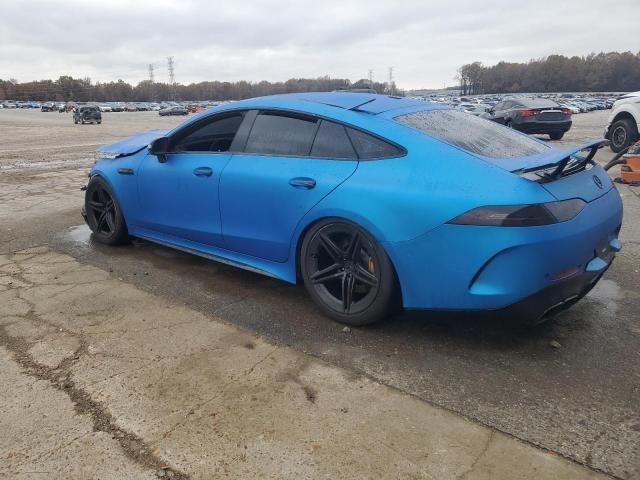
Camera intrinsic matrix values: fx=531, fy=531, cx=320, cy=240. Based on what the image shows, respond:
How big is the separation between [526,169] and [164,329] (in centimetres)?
234

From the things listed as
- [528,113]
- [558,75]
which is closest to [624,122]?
[528,113]

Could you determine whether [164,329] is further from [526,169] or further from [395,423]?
[526,169]

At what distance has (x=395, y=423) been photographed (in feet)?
7.73

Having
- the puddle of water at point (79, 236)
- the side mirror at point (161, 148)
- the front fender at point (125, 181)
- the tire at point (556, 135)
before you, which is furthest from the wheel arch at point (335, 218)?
the tire at point (556, 135)

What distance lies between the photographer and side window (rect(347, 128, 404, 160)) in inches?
122

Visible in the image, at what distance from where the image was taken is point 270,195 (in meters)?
3.51

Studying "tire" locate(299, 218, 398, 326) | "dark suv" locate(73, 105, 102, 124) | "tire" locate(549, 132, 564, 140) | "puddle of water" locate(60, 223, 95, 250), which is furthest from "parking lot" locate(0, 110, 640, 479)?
"dark suv" locate(73, 105, 102, 124)

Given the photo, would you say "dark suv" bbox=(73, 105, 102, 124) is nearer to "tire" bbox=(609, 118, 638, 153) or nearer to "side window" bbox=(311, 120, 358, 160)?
"tire" bbox=(609, 118, 638, 153)

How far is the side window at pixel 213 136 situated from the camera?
156 inches

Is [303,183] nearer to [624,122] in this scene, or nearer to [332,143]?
[332,143]

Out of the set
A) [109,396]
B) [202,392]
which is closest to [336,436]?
[202,392]

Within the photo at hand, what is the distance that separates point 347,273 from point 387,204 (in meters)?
0.55

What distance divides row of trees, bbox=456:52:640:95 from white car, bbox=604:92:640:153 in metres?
119

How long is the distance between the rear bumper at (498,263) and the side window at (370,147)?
0.56 metres
